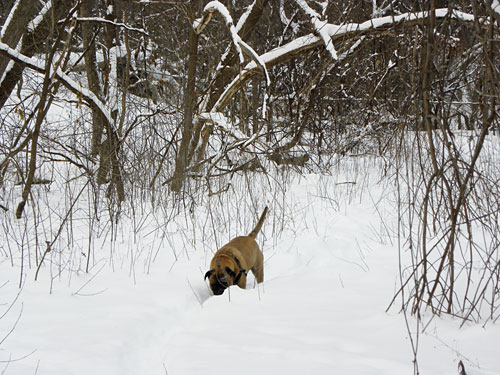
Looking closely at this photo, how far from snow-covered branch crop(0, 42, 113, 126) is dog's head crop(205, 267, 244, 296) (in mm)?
2658

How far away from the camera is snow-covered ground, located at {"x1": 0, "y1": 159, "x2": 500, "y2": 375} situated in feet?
6.46

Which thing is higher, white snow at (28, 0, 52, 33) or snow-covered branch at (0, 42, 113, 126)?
white snow at (28, 0, 52, 33)

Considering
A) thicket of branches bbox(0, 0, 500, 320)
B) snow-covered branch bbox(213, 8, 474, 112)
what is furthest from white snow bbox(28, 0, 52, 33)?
snow-covered branch bbox(213, 8, 474, 112)

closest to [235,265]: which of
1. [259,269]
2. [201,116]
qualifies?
[259,269]

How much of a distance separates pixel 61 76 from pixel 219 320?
3422mm

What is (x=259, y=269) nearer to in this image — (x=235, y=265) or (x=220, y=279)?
(x=235, y=265)

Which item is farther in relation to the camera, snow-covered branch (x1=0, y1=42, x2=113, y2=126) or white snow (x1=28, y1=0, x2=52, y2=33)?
white snow (x1=28, y1=0, x2=52, y2=33)

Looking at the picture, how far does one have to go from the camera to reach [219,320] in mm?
2613

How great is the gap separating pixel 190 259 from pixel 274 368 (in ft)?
7.02

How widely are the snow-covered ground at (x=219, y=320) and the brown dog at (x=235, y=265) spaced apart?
0.49 feet

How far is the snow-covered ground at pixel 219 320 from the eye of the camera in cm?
197

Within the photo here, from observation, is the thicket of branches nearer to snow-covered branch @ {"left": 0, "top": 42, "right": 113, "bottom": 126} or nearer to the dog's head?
snow-covered branch @ {"left": 0, "top": 42, "right": 113, "bottom": 126}

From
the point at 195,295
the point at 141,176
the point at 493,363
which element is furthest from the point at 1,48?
the point at 493,363

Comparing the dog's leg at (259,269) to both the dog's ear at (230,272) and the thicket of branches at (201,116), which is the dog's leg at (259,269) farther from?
the thicket of branches at (201,116)
